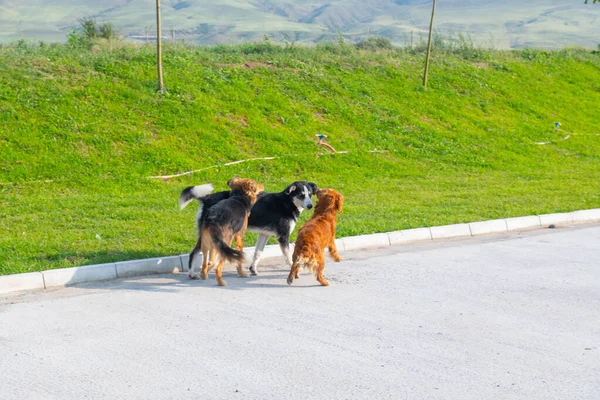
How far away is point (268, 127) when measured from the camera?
62.9ft

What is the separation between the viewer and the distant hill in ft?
421

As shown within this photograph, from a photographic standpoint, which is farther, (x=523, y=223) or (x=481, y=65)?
(x=481, y=65)

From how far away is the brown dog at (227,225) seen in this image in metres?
8.02

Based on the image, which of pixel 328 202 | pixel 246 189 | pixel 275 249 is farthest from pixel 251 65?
pixel 246 189

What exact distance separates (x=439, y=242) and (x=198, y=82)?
1044cm

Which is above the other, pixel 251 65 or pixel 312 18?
pixel 312 18

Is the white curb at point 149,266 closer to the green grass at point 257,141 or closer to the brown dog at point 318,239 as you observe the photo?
the green grass at point 257,141

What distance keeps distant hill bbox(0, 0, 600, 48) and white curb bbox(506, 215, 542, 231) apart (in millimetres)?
100056

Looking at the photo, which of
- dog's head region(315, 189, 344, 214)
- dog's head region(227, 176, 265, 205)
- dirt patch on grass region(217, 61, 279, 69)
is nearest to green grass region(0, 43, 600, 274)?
dirt patch on grass region(217, 61, 279, 69)

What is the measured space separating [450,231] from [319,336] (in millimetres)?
5764

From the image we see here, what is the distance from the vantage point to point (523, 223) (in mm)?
12844

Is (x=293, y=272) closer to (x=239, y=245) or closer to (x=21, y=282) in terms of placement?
(x=239, y=245)

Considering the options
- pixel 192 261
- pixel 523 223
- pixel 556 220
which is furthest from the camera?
pixel 556 220

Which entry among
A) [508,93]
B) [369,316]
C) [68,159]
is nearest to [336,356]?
[369,316]
